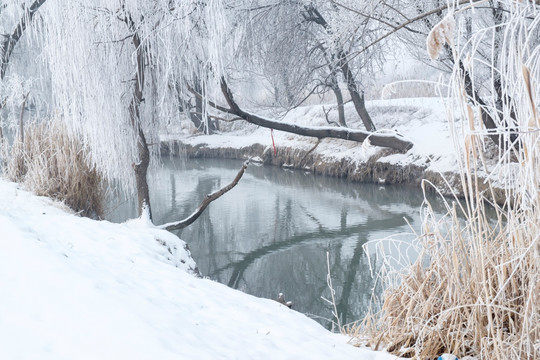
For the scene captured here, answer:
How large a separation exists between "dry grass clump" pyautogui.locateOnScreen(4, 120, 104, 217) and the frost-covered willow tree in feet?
0.41

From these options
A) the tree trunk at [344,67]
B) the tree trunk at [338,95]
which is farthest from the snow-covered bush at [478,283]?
the tree trunk at [338,95]

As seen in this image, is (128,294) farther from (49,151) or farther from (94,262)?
(49,151)

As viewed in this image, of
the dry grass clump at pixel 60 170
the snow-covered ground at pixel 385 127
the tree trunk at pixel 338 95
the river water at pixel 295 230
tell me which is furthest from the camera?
the tree trunk at pixel 338 95

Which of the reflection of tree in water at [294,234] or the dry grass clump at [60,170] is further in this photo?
the reflection of tree in water at [294,234]

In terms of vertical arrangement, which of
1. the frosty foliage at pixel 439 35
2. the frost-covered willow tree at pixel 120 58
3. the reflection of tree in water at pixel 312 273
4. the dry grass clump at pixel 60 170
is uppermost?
the frost-covered willow tree at pixel 120 58

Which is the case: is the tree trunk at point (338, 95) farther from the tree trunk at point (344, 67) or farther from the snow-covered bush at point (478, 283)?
the snow-covered bush at point (478, 283)

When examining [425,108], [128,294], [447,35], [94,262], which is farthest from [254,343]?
[425,108]

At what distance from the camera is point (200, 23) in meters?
4.44

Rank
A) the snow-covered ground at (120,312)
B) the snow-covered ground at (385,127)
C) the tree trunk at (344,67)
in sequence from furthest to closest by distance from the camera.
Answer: the snow-covered ground at (385,127) → the tree trunk at (344,67) → the snow-covered ground at (120,312)

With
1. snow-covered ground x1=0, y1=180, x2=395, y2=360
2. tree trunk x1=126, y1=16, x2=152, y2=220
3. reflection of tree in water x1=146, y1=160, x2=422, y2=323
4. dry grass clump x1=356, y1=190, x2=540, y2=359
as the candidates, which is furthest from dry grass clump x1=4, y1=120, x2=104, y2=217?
dry grass clump x1=356, y1=190, x2=540, y2=359

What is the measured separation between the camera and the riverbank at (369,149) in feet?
27.0

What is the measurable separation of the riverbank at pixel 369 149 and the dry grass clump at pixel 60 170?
6.70ft

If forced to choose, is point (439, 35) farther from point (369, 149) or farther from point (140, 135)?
point (369, 149)

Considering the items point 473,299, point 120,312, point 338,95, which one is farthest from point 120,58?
point 338,95
